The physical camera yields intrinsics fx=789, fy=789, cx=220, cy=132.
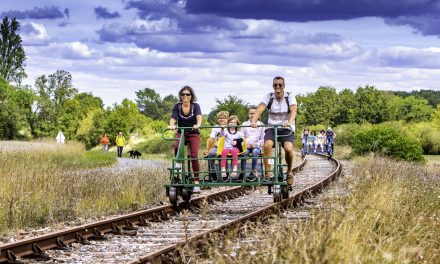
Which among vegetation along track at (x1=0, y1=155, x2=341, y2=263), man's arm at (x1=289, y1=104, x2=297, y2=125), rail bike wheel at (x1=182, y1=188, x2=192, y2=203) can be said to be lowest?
vegetation along track at (x1=0, y1=155, x2=341, y2=263)

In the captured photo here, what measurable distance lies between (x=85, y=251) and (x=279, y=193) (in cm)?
461

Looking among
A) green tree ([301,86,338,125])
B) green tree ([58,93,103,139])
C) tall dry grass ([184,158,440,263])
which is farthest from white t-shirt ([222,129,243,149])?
green tree ([58,93,103,139])

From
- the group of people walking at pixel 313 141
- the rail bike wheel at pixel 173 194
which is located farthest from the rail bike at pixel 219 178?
the group of people walking at pixel 313 141

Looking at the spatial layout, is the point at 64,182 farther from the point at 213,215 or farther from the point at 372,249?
the point at 372,249

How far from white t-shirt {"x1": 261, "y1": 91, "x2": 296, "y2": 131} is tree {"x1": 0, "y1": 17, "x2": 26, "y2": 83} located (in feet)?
350

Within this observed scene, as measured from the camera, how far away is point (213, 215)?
13117mm

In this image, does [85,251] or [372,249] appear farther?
[85,251]

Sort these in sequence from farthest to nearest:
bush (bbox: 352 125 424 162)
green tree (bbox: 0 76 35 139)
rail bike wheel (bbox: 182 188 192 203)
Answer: green tree (bbox: 0 76 35 139)
bush (bbox: 352 125 424 162)
rail bike wheel (bbox: 182 188 192 203)

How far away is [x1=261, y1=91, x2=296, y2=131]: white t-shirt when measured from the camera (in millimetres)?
13359

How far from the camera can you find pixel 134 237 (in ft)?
35.3

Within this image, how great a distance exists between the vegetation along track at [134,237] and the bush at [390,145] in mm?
27355

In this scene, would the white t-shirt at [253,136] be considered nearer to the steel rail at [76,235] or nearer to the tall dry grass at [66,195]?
the tall dry grass at [66,195]

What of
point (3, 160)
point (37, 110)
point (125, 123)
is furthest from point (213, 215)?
point (37, 110)

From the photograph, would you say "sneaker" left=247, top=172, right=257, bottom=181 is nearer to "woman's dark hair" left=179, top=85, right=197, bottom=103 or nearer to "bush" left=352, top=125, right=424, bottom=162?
"woman's dark hair" left=179, top=85, right=197, bottom=103
